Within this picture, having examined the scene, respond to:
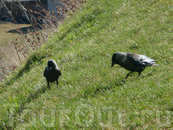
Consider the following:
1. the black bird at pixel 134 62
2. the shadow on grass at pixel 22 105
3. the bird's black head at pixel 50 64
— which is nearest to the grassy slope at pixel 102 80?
the shadow on grass at pixel 22 105

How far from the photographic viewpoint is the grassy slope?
379cm

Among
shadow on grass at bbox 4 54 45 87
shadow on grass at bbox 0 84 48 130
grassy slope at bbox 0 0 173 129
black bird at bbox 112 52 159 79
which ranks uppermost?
black bird at bbox 112 52 159 79

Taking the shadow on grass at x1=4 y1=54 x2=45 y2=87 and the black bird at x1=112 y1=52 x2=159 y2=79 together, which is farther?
the shadow on grass at x1=4 y1=54 x2=45 y2=87

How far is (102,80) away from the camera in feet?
17.0

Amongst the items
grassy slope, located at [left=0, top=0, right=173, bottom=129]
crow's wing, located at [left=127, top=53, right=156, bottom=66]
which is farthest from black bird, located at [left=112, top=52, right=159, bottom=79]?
grassy slope, located at [left=0, top=0, right=173, bottom=129]

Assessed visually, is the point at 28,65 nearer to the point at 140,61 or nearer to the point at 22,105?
the point at 22,105

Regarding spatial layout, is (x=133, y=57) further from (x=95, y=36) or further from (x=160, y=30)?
(x=95, y=36)

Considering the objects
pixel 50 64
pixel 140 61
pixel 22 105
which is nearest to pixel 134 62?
pixel 140 61

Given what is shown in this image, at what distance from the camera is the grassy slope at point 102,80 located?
379 centimetres

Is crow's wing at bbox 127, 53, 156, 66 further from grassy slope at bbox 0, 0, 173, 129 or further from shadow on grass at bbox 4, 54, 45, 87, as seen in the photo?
shadow on grass at bbox 4, 54, 45, 87

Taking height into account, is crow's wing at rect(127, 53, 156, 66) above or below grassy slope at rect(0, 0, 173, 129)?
above

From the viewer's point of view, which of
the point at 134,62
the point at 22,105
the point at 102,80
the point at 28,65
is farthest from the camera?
the point at 28,65

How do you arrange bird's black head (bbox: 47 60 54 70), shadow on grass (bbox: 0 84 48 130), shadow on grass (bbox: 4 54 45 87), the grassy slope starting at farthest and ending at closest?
shadow on grass (bbox: 4 54 45 87), bird's black head (bbox: 47 60 54 70), shadow on grass (bbox: 0 84 48 130), the grassy slope

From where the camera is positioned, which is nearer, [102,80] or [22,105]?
[102,80]
